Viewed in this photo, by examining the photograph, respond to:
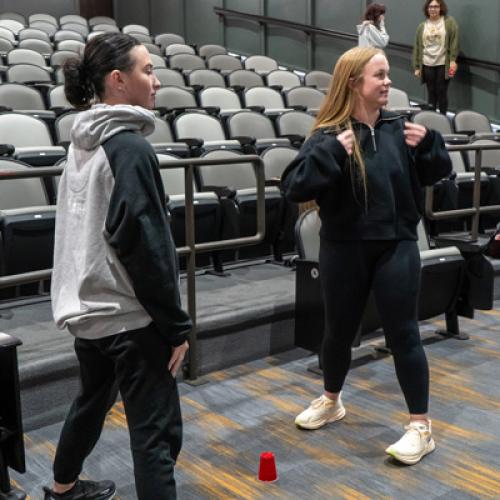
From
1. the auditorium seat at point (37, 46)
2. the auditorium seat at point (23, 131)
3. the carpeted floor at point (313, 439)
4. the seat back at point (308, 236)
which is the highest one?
the auditorium seat at point (37, 46)

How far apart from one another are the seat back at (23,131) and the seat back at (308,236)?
1645mm

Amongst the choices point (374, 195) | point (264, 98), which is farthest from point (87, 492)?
point (264, 98)

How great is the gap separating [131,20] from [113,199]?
1119 centimetres

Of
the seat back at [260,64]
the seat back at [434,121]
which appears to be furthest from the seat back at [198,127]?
the seat back at [260,64]

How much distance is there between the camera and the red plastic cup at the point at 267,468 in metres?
1.94

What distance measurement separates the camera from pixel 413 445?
202cm

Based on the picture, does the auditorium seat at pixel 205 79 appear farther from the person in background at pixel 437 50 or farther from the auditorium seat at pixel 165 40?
the auditorium seat at pixel 165 40

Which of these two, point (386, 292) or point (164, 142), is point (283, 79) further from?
point (386, 292)

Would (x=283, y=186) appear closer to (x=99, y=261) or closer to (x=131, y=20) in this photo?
(x=99, y=261)

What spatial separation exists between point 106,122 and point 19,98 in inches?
146

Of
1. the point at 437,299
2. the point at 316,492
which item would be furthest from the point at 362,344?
the point at 316,492

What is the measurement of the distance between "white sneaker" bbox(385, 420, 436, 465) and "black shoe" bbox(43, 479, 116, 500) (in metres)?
0.74

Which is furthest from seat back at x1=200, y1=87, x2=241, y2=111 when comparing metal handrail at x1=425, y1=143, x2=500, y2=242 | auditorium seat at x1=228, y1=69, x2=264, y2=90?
metal handrail at x1=425, y1=143, x2=500, y2=242

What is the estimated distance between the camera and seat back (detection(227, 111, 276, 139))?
15.5 ft
